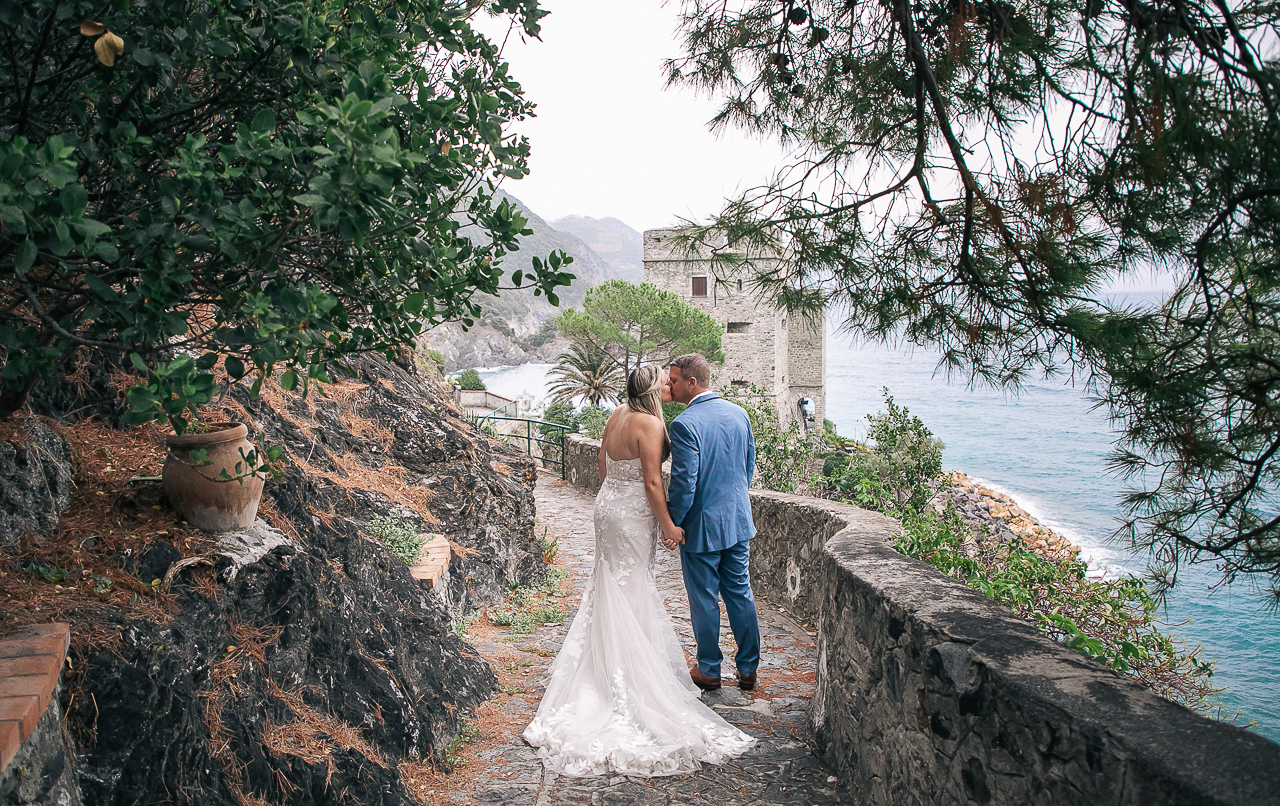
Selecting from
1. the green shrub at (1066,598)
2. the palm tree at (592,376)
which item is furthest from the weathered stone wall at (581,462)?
the palm tree at (592,376)

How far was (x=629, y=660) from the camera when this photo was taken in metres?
3.87

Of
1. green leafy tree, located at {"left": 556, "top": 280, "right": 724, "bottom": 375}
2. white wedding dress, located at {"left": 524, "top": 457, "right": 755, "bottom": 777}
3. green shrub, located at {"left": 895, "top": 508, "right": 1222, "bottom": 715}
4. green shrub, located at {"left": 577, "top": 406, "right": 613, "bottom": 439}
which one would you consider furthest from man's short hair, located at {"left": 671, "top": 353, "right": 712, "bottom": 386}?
green leafy tree, located at {"left": 556, "top": 280, "right": 724, "bottom": 375}

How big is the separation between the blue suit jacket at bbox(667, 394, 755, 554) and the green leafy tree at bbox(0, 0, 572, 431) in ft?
6.58

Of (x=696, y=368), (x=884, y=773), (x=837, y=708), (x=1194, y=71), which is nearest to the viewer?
(x=1194, y=71)

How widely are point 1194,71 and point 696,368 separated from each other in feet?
8.24

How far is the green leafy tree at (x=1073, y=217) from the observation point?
221 centimetres

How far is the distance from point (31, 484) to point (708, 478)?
113 inches

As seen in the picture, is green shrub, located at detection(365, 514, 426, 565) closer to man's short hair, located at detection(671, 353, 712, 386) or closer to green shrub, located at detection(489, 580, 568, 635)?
green shrub, located at detection(489, 580, 568, 635)

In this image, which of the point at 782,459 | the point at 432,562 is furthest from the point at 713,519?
the point at 782,459

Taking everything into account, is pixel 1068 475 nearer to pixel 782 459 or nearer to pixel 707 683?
pixel 782 459

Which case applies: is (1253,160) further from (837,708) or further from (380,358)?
(380,358)

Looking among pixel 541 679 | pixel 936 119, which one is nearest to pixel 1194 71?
pixel 936 119

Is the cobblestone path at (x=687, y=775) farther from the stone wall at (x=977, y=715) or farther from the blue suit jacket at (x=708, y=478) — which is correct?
the blue suit jacket at (x=708, y=478)

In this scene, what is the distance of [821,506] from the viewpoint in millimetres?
5352
